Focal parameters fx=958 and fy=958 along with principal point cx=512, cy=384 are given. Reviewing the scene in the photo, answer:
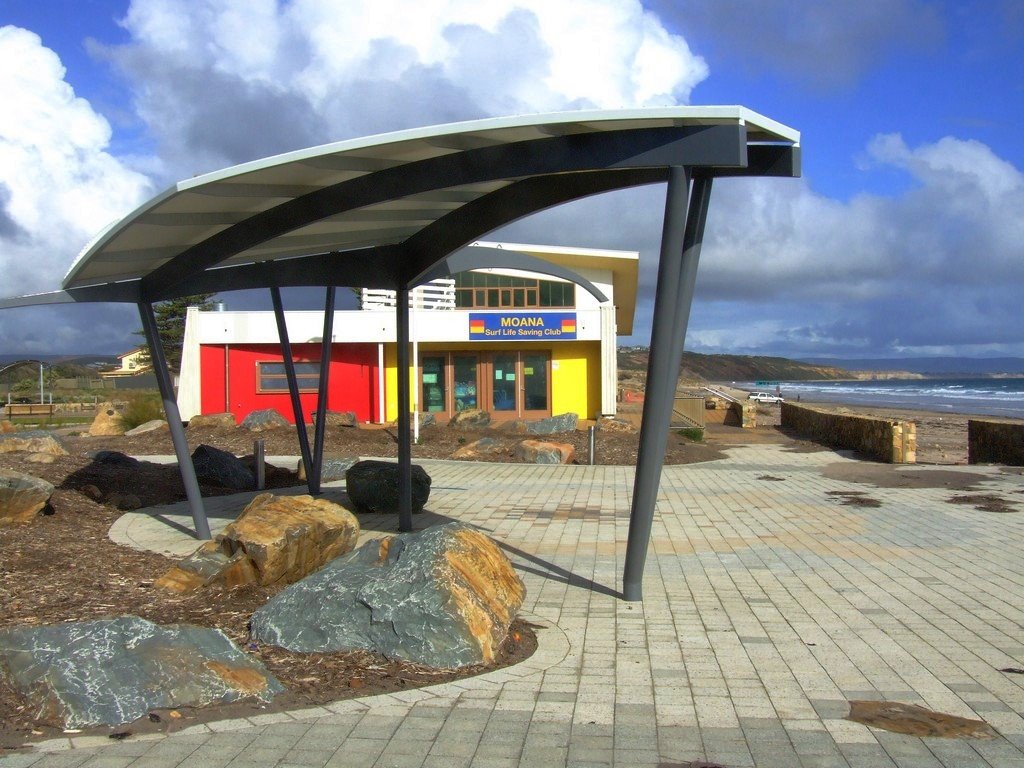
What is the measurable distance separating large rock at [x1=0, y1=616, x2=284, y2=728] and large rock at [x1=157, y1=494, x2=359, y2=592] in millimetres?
1931

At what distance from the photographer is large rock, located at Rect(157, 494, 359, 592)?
7270 mm

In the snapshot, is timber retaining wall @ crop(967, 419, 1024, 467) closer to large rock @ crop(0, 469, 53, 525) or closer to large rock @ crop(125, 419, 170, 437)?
large rock @ crop(0, 469, 53, 525)

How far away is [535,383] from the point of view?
97.6ft

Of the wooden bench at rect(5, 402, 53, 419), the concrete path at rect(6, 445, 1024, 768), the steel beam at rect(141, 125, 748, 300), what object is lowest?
the concrete path at rect(6, 445, 1024, 768)

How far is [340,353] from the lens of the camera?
30125 mm

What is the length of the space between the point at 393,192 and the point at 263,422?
57.8 ft

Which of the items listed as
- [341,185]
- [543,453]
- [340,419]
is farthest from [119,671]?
[340,419]

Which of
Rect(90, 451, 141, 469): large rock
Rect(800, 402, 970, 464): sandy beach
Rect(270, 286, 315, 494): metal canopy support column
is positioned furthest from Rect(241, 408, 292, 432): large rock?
Rect(800, 402, 970, 464): sandy beach

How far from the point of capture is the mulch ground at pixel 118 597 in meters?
4.93

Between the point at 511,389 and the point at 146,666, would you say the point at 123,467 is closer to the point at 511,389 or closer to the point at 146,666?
the point at 146,666

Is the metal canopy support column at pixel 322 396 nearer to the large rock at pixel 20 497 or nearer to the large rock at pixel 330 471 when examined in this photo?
the large rock at pixel 330 471

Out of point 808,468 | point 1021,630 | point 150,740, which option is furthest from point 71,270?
point 808,468

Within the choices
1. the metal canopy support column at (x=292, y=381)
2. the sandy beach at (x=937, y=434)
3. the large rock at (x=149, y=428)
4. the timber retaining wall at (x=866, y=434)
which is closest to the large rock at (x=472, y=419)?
the large rock at (x=149, y=428)

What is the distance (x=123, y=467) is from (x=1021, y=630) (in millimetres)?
12234
